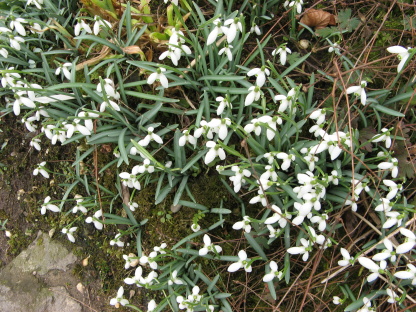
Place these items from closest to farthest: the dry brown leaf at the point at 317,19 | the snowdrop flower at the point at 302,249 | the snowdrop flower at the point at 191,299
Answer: the snowdrop flower at the point at 302,249 → the snowdrop flower at the point at 191,299 → the dry brown leaf at the point at 317,19

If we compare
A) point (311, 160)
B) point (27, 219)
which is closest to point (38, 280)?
point (27, 219)

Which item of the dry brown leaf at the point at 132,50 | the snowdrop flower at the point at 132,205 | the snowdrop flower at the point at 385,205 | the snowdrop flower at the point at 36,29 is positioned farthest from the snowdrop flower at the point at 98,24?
the snowdrop flower at the point at 385,205

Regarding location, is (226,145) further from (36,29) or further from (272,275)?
(36,29)

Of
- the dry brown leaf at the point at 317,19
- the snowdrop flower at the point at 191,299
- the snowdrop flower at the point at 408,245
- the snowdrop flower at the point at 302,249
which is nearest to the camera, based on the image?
the snowdrop flower at the point at 408,245

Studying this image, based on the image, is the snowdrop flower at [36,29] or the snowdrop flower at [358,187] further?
the snowdrop flower at [36,29]

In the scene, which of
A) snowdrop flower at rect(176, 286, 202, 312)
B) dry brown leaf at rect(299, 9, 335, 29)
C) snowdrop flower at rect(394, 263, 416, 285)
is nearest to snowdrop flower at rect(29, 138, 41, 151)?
snowdrop flower at rect(176, 286, 202, 312)

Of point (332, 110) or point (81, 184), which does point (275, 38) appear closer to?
point (332, 110)

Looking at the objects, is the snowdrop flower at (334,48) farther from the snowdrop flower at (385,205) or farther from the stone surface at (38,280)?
the stone surface at (38,280)

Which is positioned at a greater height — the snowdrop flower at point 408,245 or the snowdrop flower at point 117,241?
the snowdrop flower at point 408,245
